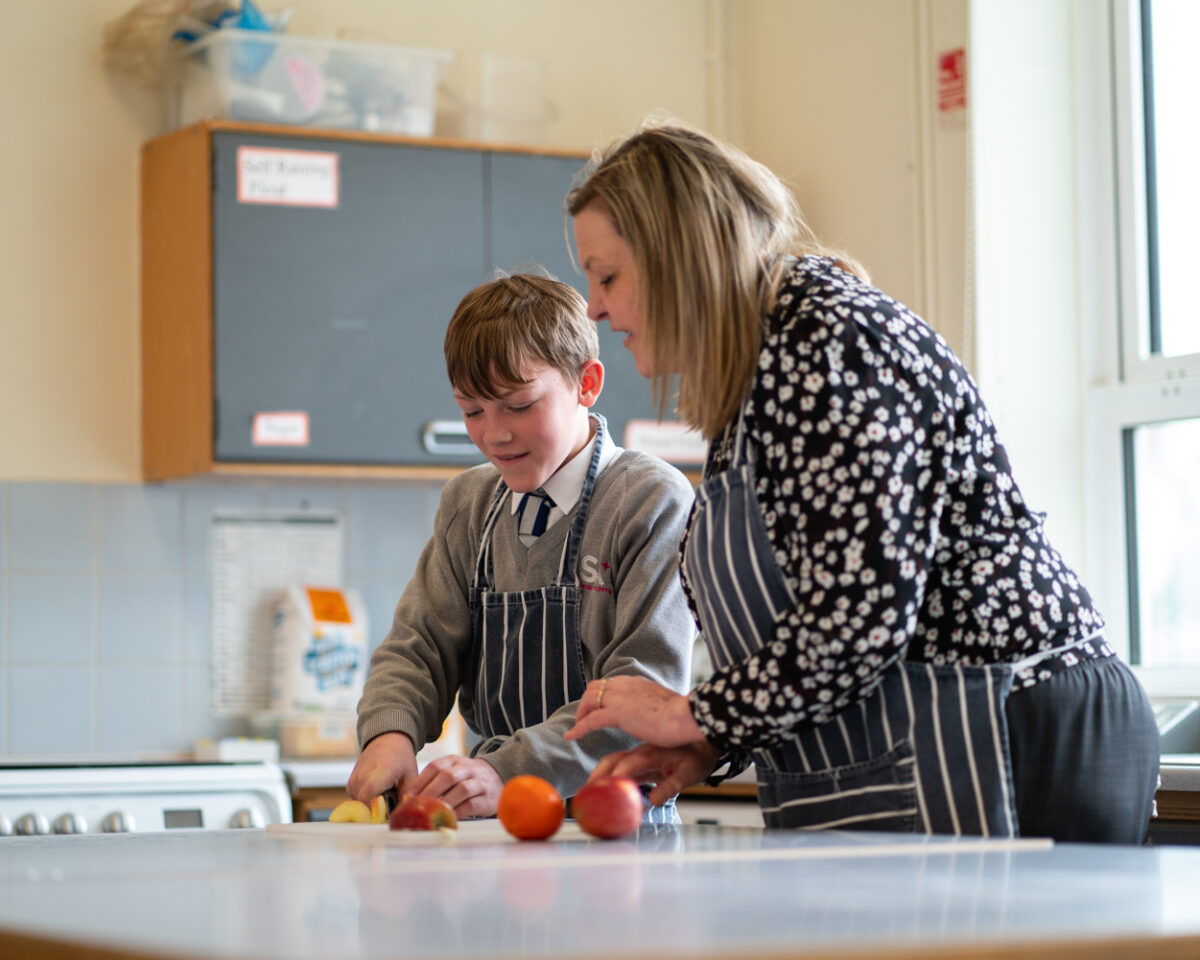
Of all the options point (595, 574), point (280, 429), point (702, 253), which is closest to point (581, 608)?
point (595, 574)

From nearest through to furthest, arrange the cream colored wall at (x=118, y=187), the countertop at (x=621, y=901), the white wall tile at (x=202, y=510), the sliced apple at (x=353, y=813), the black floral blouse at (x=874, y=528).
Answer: the countertop at (x=621, y=901), the black floral blouse at (x=874, y=528), the sliced apple at (x=353, y=813), the cream colored wall at (x=118, y=187), the white wall tile at (x=202, y=510)

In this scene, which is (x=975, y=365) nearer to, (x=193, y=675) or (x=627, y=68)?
(x=627, y=68)

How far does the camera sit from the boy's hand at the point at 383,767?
1570mm

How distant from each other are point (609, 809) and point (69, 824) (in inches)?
56.3

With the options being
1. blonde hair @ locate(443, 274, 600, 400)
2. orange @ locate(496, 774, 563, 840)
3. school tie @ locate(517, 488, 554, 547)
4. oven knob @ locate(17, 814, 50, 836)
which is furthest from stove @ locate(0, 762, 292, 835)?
orange @ locate(496, 774, 563, 840)

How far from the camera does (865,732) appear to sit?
1251 mm

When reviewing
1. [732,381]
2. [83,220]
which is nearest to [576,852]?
[732,381]

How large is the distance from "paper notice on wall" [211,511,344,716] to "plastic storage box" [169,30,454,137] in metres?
0.78

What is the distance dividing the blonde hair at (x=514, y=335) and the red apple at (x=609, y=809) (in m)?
0.56

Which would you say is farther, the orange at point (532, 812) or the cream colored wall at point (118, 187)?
the cream colored wall at point (118, 187)

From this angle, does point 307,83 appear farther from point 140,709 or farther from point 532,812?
point 532,812

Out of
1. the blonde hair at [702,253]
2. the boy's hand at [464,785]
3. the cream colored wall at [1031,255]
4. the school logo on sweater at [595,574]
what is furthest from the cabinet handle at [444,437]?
the blonde hair at [702,253]

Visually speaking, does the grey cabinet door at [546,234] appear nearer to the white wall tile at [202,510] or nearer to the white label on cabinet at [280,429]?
the white label on cabinet at [280,429]

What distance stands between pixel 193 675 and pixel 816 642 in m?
2.10
